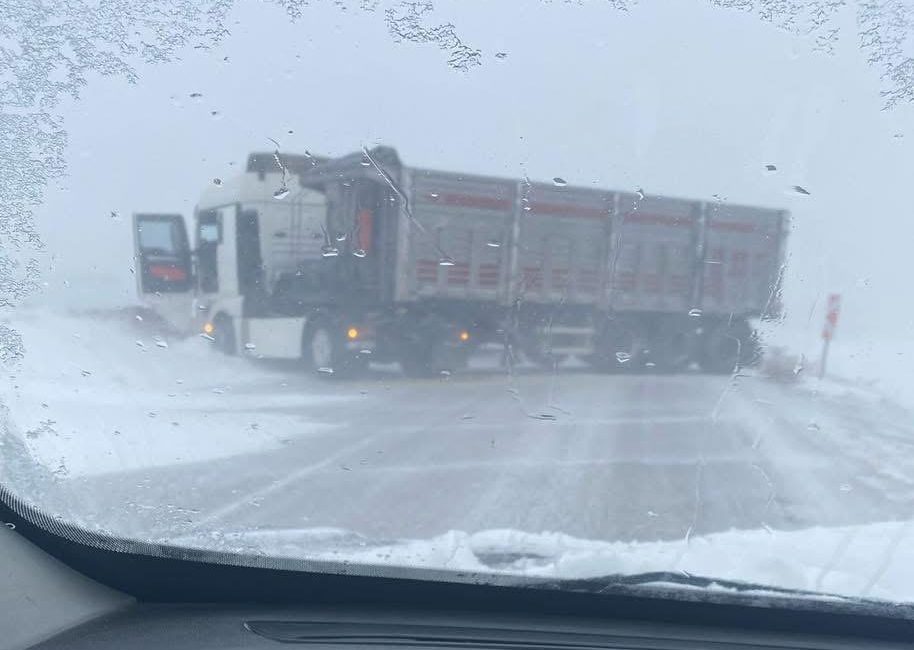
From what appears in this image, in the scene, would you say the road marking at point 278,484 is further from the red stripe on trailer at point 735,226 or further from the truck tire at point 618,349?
the red stripe on trailer at point 735,226

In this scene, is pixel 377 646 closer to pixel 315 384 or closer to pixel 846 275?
pixel 315 384

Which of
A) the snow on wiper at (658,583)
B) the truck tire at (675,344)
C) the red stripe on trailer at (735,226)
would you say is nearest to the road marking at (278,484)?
the snow on wiper at (658,583)

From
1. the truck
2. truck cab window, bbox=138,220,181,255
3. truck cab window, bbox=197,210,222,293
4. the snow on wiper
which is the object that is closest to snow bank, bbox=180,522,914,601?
the snow on wiper

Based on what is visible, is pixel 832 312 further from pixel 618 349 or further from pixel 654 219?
pixel 618 349

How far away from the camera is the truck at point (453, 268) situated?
164 inches

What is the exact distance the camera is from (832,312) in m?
4.00

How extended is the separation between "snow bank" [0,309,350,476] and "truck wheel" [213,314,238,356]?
5cm

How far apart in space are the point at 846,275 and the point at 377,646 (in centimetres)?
257

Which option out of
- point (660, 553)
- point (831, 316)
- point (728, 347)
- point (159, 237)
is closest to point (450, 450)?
point (660, 553)

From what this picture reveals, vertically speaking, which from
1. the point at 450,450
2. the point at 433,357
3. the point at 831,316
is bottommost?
the point at 450,450

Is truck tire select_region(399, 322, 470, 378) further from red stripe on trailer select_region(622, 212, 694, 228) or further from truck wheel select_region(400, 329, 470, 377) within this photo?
red stripe on trailer select_region(622, 212, 694, 228)

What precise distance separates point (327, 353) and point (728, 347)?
194 centimetres

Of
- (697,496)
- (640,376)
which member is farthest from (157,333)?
(697,496)

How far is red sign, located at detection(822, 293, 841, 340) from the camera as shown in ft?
13.1
